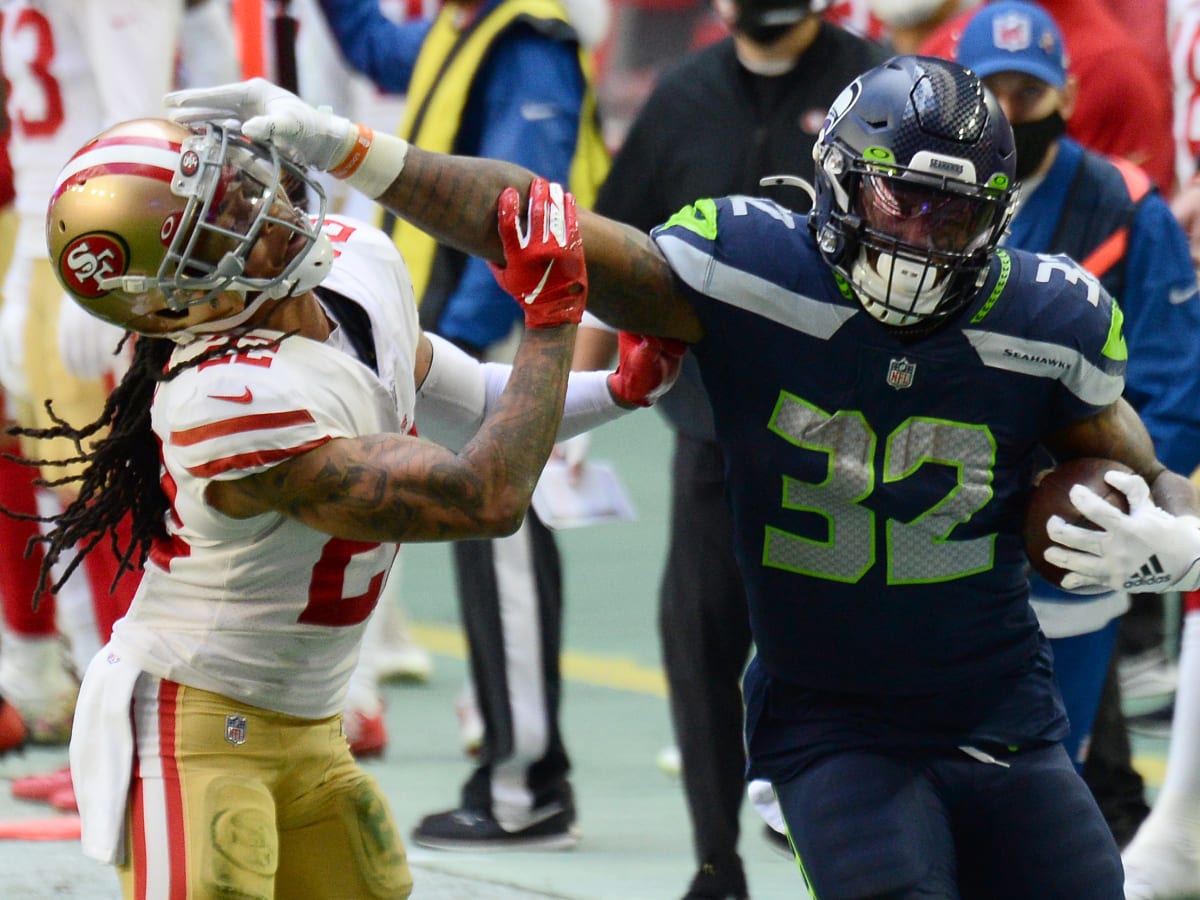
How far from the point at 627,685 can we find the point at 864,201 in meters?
3.49

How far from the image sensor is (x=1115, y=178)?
426 centimetres

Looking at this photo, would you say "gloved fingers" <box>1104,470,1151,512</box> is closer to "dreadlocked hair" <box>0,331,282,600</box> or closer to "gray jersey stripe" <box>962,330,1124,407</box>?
"gray jersey stripe" <box>962,330,1124,407</box>

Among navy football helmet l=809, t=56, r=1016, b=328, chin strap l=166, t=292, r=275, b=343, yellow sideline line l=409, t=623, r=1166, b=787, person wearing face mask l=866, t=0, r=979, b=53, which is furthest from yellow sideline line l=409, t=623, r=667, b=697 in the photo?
chin strap l=166, t=292, r=275, b=343

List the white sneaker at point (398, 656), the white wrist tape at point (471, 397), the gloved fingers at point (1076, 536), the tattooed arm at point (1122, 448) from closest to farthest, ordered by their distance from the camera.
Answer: the gloved fingers at point (1076, 536) → the tattooed arm at point (1122, 448) → the white wrist tape at point (471, 397) → the white sneaker at point (398, 656)

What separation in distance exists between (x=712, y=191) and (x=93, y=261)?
1828mm

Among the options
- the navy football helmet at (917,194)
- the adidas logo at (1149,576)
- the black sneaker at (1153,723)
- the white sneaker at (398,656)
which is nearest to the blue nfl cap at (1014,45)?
the navy football helmet at (917,194)

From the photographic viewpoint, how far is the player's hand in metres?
2.86

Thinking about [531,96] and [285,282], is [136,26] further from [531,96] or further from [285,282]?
[285,282]

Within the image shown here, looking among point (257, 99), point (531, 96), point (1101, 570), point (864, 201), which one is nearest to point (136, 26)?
point (531, 96)

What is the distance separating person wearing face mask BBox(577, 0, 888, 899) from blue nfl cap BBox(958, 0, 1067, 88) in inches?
11.0

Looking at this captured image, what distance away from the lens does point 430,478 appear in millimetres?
2861

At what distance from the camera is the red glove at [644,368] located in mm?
3230

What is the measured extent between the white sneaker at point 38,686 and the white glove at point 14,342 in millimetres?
674

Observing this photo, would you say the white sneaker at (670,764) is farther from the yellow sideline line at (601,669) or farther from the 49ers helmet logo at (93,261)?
the 49ers helmet logo at (93,261)
